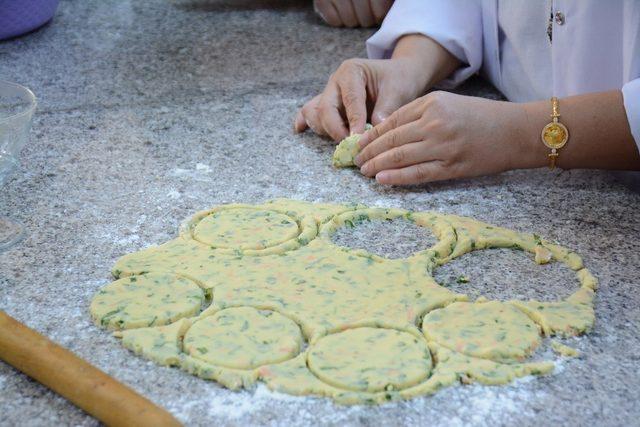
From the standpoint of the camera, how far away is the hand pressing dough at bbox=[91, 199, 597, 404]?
1.04 metres

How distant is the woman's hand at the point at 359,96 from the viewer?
1729mm

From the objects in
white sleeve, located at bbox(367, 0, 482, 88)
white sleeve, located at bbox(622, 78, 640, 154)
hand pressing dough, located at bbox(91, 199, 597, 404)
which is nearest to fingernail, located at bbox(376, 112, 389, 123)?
white sleeve, located at bbox(367, 0, 482, 88)

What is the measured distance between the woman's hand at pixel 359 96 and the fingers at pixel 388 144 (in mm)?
104

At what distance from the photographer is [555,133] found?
145 cm

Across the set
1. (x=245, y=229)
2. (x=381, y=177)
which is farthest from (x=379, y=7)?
(x=245, y=229)

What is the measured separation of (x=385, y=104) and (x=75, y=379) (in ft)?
3.17

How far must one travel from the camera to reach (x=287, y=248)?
4.34 feet

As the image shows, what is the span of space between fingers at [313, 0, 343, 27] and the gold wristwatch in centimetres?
121

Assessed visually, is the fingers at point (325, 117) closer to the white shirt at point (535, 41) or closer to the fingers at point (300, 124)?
the fingers at point (300, 124)

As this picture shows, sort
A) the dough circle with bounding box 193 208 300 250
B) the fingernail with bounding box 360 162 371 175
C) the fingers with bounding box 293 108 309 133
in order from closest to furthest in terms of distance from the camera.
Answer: the dough circle with bounding box 193 208 300 250, the fingernail with bounding box 360 162 371 175, the fingers with bounding box 293 108 309 133

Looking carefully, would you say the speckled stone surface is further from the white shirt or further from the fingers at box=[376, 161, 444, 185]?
the white shirt

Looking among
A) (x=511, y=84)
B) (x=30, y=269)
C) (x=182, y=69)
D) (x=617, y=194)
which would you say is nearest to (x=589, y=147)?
(x=617, y=194)

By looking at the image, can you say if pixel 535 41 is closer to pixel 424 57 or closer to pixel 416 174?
pixel 424 57

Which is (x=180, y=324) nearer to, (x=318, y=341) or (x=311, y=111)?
(x=318, y=341)
